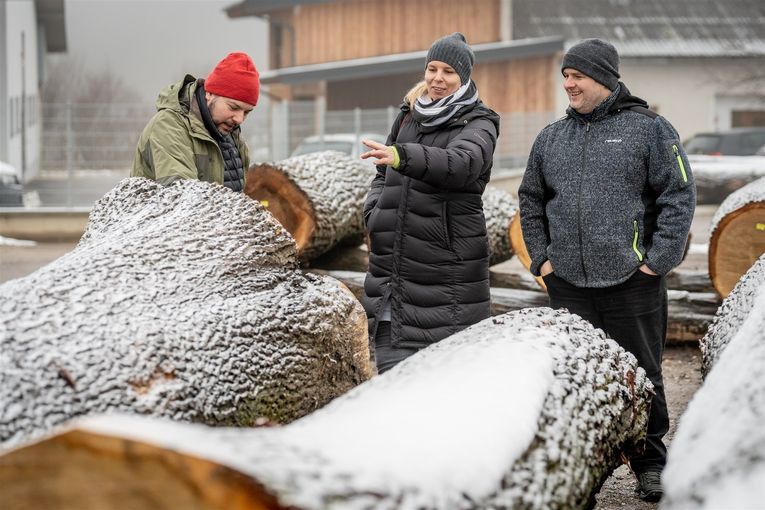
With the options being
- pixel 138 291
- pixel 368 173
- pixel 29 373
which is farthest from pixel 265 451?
pixel 368 173

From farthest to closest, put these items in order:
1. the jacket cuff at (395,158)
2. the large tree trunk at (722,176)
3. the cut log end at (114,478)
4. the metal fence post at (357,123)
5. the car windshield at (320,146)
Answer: the large tree trunk at (722,176) < the metal fence post at (357,123) < the car windshield at (320,146) < the jacket cuff at (395,158) < the cut log end at (114,478)

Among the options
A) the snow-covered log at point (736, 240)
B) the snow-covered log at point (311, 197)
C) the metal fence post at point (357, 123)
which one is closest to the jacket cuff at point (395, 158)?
the snow-covered log at point (311, 197)

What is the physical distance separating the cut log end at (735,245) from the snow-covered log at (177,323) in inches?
122

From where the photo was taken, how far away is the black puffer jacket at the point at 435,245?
Answer: 12.4 ft

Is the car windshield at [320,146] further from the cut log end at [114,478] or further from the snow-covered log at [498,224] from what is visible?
the cut log end at [114,478]

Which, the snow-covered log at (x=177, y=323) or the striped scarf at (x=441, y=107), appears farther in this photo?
the striped scarf at (x=441, y=107)

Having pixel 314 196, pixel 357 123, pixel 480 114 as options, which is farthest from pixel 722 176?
pixel 480 114

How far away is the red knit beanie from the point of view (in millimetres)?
4133

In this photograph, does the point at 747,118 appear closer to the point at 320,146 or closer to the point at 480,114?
the point at 320,146

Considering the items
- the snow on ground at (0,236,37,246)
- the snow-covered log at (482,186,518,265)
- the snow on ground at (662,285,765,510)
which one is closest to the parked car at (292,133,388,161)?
the snow on ground at (0,236,37,246)

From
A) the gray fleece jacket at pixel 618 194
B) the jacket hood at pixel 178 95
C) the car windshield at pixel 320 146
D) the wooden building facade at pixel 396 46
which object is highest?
the wooden building facade at pixel 396 46

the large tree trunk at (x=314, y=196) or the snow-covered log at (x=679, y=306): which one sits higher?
the large tree trunk at (x=314, y=196)

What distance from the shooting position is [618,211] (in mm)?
3625

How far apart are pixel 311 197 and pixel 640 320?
10.2ft
